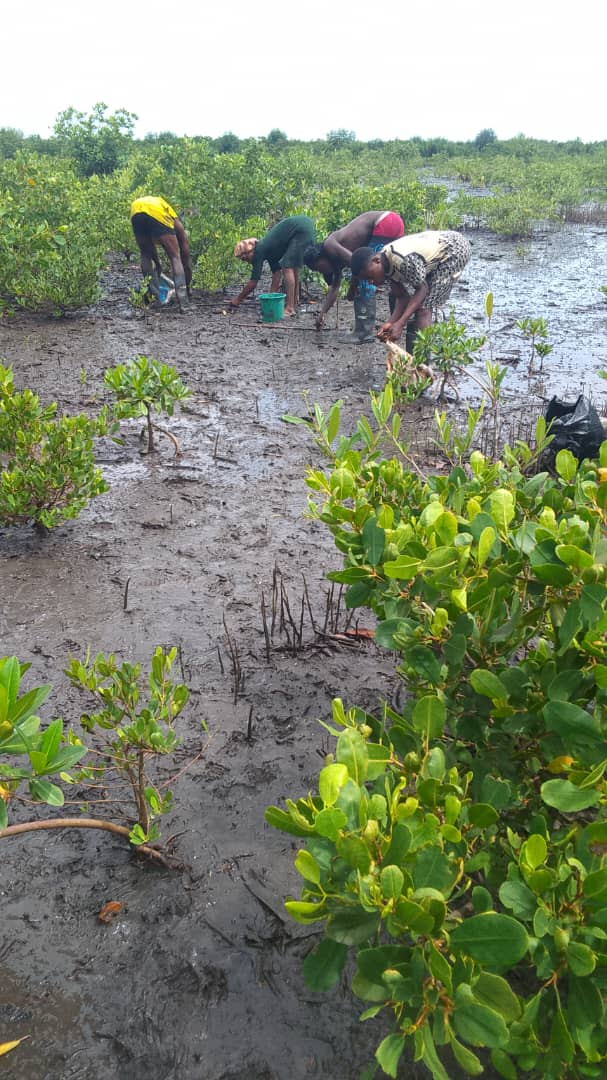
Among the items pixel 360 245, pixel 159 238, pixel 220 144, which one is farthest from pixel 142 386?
pixel 220 144

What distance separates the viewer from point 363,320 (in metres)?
7.12

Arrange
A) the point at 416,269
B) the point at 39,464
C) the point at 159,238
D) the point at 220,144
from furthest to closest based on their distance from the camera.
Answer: the point at 220,144, the point at 159,238, the point at 416,269, the point at 39,464

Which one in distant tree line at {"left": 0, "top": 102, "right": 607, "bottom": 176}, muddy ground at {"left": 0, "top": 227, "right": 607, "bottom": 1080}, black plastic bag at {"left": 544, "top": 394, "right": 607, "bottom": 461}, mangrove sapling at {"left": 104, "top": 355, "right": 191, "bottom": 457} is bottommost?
muddy ground at {"left": 0, "top": 227, "right": 607, "bottom": 1080}

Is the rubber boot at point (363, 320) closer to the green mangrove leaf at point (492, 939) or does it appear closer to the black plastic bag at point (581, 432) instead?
the black plastic bag at point (581, 432)

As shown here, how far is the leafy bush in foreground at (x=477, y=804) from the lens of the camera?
91 centimetres

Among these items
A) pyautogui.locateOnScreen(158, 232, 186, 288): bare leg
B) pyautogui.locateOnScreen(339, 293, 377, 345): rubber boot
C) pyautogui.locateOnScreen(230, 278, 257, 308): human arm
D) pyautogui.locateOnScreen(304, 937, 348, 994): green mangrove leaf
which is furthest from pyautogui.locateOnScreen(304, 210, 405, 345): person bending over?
pyautogui.locateOnScreen(304, 937, 348, 994): green mangrove leaf

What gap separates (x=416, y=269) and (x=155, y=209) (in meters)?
3.19

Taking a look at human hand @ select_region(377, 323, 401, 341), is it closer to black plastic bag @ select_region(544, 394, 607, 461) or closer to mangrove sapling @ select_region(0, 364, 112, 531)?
black plastic bag @ select_region(544, 394, 607, 461)

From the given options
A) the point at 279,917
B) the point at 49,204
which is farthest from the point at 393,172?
the point at 279,917

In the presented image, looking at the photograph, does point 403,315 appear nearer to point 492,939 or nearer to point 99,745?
point 99,745

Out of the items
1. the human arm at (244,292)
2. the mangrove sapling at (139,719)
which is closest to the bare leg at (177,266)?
the human arm at (244,292)

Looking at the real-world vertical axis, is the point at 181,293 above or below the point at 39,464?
above

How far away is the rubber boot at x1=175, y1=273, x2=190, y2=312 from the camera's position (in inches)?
312

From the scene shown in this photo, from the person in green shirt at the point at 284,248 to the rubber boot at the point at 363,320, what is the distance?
933 mm
